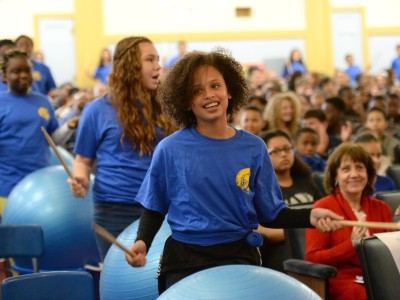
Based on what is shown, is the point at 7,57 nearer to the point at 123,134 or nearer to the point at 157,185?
the point at 123,134

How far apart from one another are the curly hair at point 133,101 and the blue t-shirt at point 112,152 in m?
0.05

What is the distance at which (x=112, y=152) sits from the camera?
188 inches

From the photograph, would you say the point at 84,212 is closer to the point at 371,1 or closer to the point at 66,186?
the point at 66,186

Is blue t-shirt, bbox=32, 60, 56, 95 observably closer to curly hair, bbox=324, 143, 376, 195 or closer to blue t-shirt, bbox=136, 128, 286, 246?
curly hair, bbox=324, 143, 376, 195

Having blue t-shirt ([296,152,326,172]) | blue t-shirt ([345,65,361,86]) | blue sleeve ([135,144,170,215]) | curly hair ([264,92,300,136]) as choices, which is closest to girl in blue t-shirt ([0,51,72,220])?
blue t-shirt ([296,152,326,172])

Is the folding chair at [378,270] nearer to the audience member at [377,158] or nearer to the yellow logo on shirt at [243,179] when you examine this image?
the yellow logo on shirt at [243,179]

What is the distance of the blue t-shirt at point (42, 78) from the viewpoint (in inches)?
388

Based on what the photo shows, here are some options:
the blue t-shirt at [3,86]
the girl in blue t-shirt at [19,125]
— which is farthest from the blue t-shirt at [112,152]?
the blue t-shirt at [3,86]

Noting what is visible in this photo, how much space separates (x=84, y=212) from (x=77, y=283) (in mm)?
2272

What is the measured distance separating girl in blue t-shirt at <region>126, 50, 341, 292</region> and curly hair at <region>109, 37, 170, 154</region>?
1196 millimetres

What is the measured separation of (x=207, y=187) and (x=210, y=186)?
1 centimetres

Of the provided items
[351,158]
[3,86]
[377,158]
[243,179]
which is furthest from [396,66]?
[243,179]

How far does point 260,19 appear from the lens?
2228 centimetres

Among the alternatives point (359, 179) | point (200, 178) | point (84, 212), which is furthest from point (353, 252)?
point (84, 212)
